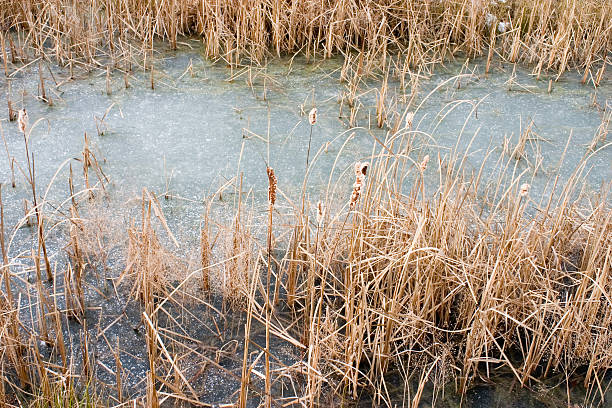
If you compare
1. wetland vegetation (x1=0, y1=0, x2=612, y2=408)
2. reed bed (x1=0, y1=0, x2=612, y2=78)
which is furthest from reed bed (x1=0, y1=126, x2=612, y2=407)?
reed bed (x1=0, y1=0, x2=612, y2=78)

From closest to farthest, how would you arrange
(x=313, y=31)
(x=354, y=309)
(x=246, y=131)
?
(x=354, y=309) < (x=246, y=131) < (x=313, y=31)

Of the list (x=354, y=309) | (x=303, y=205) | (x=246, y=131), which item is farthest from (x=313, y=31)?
(x=354, y=309)

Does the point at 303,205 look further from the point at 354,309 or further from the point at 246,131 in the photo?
→ the point at 246,131

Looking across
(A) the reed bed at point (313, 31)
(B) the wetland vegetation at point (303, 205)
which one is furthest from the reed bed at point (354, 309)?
(A) the reed bed at point (313, 31)

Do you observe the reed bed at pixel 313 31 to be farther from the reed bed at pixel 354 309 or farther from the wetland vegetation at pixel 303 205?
the reed bed at pixel 354 309

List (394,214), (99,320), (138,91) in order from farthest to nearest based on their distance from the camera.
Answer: (138,91) → (394,214) → (99,320)

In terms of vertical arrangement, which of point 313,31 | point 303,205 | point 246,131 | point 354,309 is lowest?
point 354,309

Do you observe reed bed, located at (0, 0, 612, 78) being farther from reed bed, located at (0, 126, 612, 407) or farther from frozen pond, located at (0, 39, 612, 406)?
reed bed, located at (0, 126, 612, 407)

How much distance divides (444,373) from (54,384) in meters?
0.95

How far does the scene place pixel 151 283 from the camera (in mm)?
1788

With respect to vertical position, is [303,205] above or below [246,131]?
above

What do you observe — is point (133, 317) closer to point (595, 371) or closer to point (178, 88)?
point (595, 371)

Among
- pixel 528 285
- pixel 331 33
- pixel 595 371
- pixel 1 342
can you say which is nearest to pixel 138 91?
pixel 331 33

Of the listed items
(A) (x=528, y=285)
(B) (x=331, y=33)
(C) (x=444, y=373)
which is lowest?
(C) (x=444, y=373)
